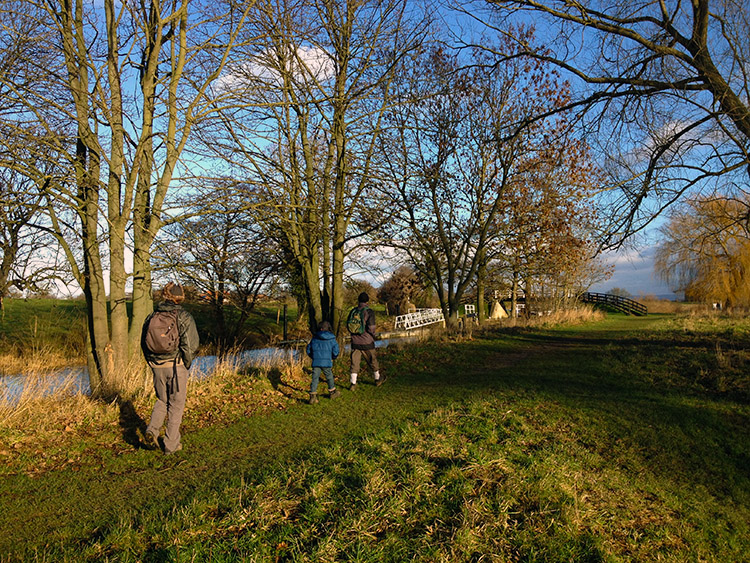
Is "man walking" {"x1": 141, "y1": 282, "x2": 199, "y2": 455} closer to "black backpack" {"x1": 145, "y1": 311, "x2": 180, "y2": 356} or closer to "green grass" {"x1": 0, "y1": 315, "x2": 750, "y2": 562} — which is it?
"black backpack" {"x1": 145, "y1": 311, "x2": 180, "y2": 356}

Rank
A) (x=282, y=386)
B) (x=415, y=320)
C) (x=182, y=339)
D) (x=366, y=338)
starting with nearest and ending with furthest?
(x=182, y=339) < (x=282, y=386) < (x=366, y=338) < (x=415, y=320)

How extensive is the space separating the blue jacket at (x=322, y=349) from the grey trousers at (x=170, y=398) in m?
2.72

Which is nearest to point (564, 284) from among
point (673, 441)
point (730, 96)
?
point (730, 96)

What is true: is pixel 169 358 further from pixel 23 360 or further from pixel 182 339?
pixel 23 360

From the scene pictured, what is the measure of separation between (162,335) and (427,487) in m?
3.55

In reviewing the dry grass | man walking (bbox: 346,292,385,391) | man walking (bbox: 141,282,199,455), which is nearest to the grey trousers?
man walking (bbox: 141,282,199,455)

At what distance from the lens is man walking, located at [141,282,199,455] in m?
5.66

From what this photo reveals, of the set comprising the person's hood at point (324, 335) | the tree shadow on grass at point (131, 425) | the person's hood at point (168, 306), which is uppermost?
the person's hood at point (168, 306)

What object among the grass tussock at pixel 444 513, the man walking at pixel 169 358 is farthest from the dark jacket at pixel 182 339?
the grass tussock at pixel 444 513

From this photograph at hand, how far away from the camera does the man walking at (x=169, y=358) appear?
5656 mm

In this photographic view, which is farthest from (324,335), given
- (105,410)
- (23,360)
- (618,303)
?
(618,303)

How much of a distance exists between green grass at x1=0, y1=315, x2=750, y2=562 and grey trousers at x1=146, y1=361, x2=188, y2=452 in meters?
0.27

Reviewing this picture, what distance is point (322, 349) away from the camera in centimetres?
823

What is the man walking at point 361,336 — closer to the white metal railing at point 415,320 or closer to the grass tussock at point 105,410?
the grass tussock at point 105,410
